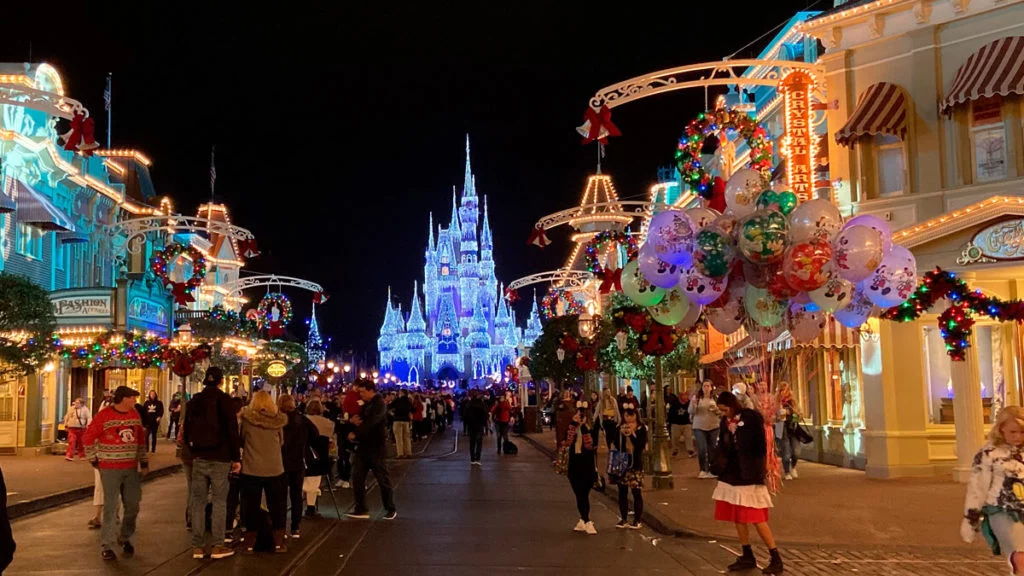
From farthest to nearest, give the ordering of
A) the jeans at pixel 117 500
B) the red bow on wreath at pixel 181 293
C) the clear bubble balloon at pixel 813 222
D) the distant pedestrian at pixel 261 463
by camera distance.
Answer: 1. the red bow on wreath at pixel 181 293
2. the clear bubble balloon at pixel 813 222
3. the distant pedestrian at pixel 261 463
4. the jeans at pixel 117 500

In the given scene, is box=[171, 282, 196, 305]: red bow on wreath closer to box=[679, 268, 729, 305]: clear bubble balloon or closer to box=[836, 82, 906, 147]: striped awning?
box=[836, 82, 906, 147]: striped awning

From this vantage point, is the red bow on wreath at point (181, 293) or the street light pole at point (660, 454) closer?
the street light pole at point (660, 454)

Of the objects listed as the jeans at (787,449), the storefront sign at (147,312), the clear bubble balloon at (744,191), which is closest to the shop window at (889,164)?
the jeans at (787,449)

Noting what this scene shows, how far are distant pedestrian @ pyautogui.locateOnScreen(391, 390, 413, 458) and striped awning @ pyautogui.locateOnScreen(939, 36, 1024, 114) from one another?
15.0 meters

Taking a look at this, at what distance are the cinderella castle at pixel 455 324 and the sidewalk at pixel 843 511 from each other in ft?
374

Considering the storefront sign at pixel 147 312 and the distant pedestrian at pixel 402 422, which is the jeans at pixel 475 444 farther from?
the storefront sign at pixel 147 312

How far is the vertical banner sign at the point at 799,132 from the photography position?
20328mm

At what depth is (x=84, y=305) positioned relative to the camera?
2872 centimetres

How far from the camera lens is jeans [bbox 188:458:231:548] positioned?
11.2 metres

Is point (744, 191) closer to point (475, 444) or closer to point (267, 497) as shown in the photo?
point (267, 497)

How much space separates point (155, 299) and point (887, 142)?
850 inches

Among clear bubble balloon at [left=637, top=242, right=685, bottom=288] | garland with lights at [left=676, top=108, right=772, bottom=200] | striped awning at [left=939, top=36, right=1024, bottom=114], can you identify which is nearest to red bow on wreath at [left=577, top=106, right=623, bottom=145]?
garland with lights at [left=676, top=108, right=772, bottom=200]

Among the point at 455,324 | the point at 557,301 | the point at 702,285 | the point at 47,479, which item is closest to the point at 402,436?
the point at 47,479

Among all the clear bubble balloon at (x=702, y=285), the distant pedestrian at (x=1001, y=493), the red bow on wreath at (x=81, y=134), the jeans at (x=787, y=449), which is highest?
the red bow on wreath at (x=81, y=134)
